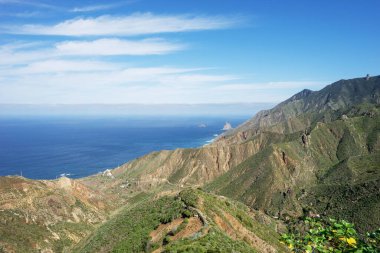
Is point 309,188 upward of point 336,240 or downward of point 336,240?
downward

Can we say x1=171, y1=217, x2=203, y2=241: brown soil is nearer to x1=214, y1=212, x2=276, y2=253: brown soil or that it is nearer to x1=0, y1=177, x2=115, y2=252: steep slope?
x1=214, y1=212, x2=276, y2=253: brown soil

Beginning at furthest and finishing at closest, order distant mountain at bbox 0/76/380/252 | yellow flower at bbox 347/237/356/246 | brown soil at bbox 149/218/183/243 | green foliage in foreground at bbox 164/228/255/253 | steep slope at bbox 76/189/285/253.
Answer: distant mountain at bbox 0/76/380/252, brown soil at bbox 149/218/183/243, steep slope at bbox 76/189/285/253, green foliage in foreground at bbox 164/228/255/253, yellow flower at bbox 347/237/356/246

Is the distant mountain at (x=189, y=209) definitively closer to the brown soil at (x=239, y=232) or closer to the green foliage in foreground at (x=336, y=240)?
the brown soil at (x=239, y=232)

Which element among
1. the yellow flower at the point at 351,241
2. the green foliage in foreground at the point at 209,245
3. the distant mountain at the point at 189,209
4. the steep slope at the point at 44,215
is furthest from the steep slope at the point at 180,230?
the yellow flower at the point at 351,241

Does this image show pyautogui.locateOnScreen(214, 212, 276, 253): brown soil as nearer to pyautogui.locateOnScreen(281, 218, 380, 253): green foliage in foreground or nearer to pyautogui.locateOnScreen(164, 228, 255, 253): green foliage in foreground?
pyautogui.locateOnScreen(164, 228, 255, 253): green foliage in foreground

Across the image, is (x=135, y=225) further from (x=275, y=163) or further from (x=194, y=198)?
(x=275, y=163)

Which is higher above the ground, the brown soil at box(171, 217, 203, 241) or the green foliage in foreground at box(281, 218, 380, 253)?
the green foliage in foreground at box(281, 218, 380, 253)

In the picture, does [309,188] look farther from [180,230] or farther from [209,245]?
[209,245]

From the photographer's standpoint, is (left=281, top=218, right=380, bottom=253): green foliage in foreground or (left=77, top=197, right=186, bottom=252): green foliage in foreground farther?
(left=77, top=197, right=186, bottom=252): green foliage in foreground

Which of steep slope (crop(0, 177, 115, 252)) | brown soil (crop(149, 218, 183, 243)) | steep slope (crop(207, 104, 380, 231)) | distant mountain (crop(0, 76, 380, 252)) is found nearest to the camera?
brown soil (crop(149, 218, 183, 243))

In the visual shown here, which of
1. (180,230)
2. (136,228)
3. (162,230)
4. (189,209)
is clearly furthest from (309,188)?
(180,230)

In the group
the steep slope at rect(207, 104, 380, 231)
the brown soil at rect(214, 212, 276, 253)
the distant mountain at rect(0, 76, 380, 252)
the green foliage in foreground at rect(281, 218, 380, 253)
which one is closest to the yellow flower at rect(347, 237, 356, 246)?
the green foliage in foreground at rect(281, 218, 380, 253)

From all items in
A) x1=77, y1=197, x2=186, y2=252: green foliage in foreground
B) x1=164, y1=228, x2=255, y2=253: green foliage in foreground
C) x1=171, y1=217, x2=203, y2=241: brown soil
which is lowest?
x1=77, y1=197, x2=186, y2=252: green foliage in foreground
